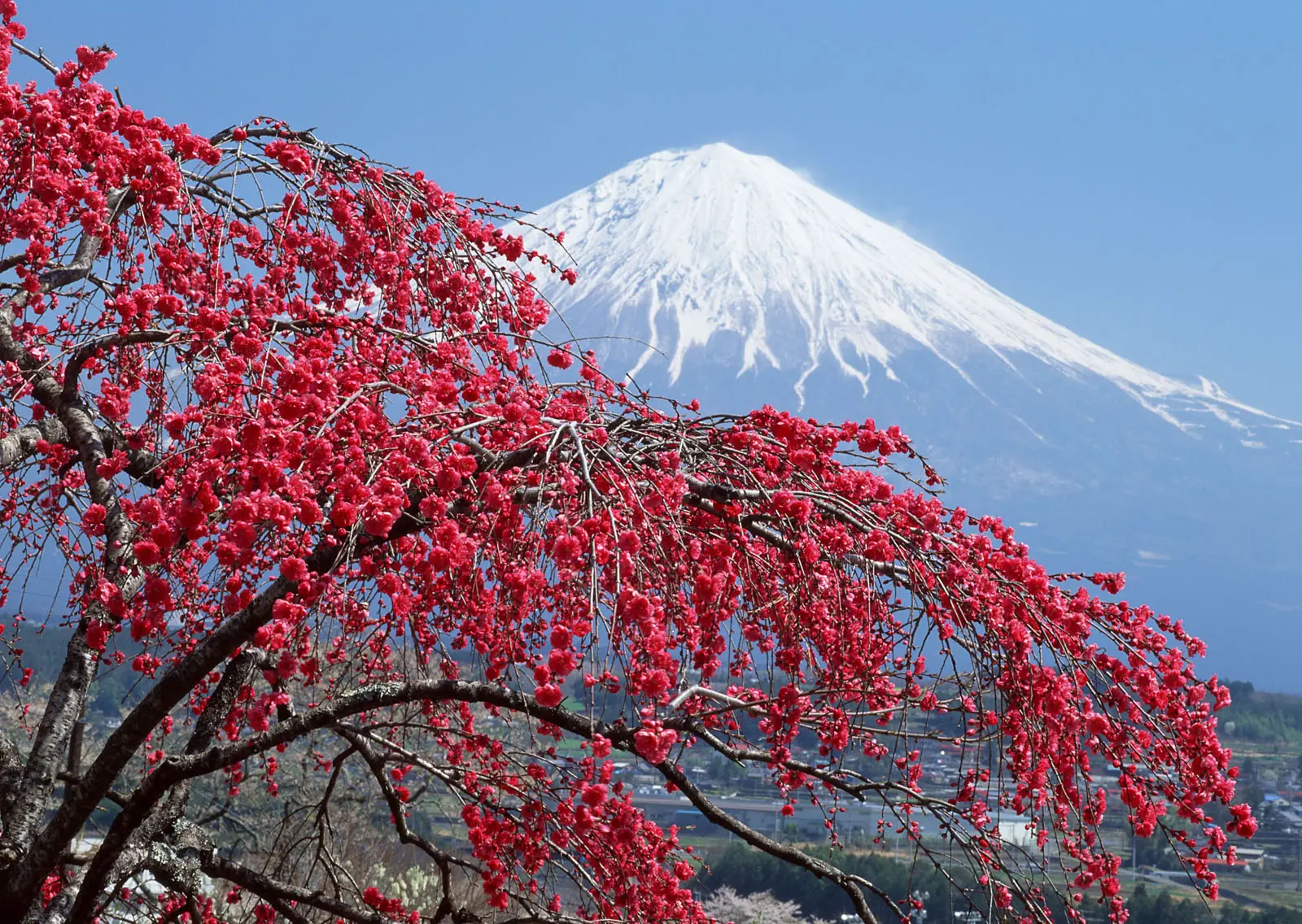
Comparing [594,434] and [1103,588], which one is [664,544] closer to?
[594,434]

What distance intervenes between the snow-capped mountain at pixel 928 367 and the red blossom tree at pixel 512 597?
8466 centimetres

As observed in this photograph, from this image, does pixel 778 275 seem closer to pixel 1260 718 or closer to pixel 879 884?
pixel 1260 718

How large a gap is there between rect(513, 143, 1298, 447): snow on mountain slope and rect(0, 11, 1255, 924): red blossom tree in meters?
90.5

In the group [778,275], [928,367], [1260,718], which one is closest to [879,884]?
[1260,718]

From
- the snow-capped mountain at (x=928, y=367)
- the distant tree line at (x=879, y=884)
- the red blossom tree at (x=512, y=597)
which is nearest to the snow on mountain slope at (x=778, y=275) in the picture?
the snow-capped mountain at (x=928, y=367)

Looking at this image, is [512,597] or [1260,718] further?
[1260,718]

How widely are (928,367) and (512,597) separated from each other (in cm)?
10239

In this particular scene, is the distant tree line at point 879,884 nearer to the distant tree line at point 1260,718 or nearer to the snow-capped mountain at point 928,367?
the distant tree line at point 1260,718

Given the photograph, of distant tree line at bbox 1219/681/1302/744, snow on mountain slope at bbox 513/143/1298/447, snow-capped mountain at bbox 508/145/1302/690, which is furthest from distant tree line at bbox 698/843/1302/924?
snow on mountain slope at bbox 513/143/1298/447

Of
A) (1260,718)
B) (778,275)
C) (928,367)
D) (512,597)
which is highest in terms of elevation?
(778,275)

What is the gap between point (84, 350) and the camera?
436 cm

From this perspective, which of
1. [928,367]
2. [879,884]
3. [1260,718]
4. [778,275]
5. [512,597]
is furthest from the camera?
[778,275]

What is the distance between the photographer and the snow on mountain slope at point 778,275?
9956 centimetres

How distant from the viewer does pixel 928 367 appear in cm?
10200
